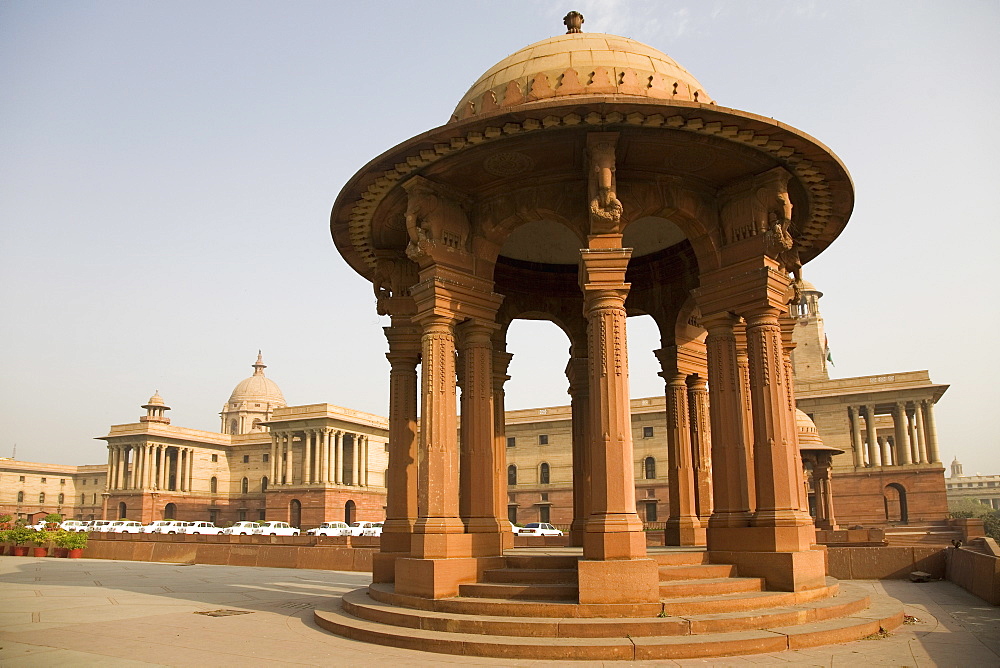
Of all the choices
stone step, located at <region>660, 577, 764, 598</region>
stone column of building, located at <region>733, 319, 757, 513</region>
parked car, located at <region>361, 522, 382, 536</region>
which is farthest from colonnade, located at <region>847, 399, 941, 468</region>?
stone step, located at <region>660, 577, 764, 598</region>

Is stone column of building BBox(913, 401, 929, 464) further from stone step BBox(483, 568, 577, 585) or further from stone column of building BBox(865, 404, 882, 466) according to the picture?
stone step BBox(483, 568, 577, 585)

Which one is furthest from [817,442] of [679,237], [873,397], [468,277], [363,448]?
[363,448]

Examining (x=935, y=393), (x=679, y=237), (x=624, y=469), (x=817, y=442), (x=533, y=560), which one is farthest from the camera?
(x=935, y=393)

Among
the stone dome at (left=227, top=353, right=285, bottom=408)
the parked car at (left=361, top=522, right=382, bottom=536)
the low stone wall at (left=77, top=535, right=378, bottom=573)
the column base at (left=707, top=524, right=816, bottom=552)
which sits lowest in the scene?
the parked car at (left=361, top=522, right=382, bottom=536)

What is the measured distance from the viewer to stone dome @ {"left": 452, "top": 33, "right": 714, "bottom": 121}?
45.4 ft

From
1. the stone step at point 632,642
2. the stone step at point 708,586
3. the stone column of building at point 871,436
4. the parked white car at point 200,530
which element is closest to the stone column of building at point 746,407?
→ the stone step at point 708,586

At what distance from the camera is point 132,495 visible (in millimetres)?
103562

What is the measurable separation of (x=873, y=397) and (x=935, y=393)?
4.99 metres

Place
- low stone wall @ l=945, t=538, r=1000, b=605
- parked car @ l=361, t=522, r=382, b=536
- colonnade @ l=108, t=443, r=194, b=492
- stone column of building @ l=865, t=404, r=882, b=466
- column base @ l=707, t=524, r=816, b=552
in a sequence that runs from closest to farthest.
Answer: column base @ l=707, t=524, r=816, b=552 < low stone wall @ l=945, t=538, r=1000, b=605 < parked car @ l=361, t=522, r=382, b=536 < stone column of building @ l=865, t=404, r=882, b=466 < colonnade @ l=108, t=443, r=194, b=492

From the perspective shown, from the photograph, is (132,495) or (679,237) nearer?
(679,237)

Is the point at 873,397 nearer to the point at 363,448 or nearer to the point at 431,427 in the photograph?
the point at 363,448

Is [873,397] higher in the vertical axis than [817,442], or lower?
higher

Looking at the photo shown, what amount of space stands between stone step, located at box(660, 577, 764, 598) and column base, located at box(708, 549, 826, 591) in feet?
0.76

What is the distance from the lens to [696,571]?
11.9 metres
